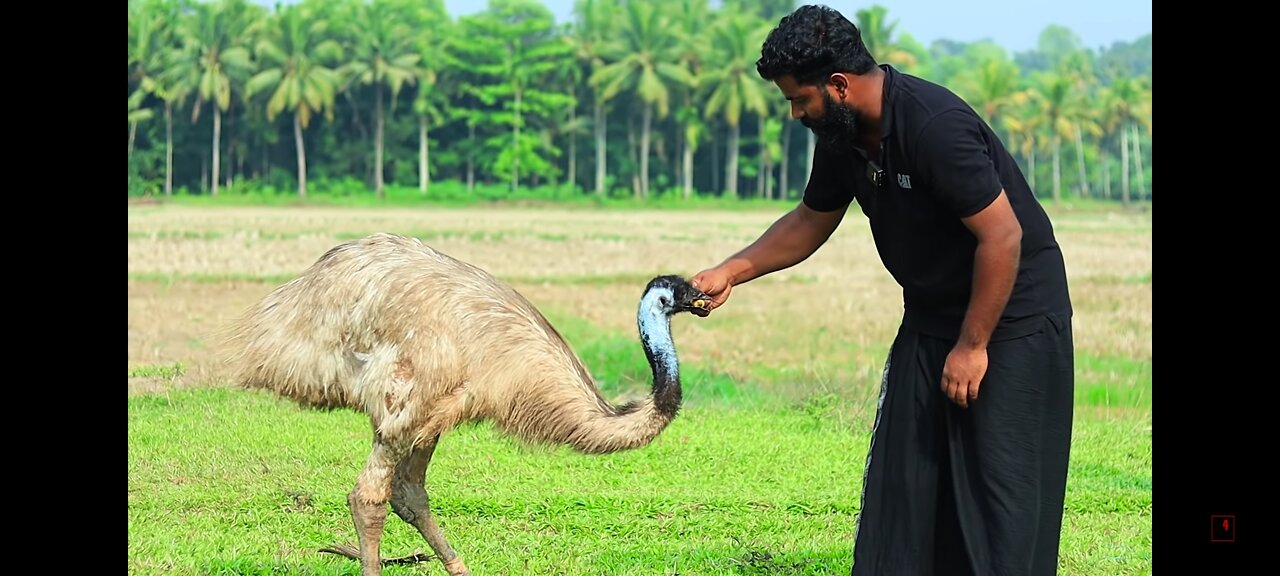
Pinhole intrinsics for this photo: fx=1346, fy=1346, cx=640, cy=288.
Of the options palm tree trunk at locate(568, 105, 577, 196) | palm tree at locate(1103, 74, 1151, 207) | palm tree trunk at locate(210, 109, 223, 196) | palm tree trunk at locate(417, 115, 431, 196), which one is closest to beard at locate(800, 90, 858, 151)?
palm tree trunk at locate(210, 109, 223, 196)

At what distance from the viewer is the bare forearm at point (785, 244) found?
17.0ft

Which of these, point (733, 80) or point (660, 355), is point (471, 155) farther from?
point (660, 355)

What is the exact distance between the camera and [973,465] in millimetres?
4645

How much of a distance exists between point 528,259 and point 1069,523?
16.9 m

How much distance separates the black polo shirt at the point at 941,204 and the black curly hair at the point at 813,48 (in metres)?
0.20

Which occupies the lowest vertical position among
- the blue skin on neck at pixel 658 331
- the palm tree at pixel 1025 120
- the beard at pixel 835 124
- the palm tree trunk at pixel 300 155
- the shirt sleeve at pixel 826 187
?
the blue skin on neck at pixel 658 331

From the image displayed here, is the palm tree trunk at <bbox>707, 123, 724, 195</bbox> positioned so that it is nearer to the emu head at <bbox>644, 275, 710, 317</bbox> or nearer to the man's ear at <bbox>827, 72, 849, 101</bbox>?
the emu head at <bbox>644, 275, 710, 317</bbox>

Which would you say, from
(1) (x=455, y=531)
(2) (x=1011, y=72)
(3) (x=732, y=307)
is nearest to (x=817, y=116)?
(1) (x=455, y=531)

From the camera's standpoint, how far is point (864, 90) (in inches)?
174

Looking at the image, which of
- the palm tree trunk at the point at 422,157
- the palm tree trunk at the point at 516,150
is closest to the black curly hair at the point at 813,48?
the palm tree trunk at the point at 422,157

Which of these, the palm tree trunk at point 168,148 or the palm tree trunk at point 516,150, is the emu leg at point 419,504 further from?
the palm tree trunk at point 516,150

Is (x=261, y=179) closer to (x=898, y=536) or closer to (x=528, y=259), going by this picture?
(x=528, y=259)

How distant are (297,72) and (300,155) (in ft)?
11.3

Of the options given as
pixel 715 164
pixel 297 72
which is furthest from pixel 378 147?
pixel 715 164
